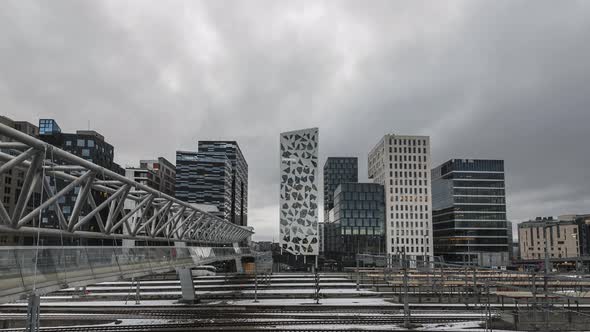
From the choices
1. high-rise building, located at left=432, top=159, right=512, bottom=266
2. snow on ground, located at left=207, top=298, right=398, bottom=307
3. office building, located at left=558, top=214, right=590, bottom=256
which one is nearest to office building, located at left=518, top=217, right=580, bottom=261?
office building, located at left=558, top=214, right=590, bottom=256

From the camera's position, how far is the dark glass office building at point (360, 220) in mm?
136750

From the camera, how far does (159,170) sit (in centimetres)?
18025

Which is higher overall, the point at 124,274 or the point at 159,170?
the point at 159,170

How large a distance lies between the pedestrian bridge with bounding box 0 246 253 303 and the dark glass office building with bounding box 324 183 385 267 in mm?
110107

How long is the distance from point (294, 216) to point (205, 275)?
96.3ft

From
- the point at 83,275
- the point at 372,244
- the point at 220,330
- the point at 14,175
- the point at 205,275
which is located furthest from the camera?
the point at 372,244

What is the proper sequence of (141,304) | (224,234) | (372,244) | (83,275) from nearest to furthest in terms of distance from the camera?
(83,275) → (141,304) → (224,234) → (372,244)

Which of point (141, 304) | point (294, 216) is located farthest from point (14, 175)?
point (141, 304)

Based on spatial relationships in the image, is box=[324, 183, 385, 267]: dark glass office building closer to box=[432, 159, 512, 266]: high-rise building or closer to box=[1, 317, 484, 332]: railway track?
box=[432, 159, 512, 266]: high-rise building

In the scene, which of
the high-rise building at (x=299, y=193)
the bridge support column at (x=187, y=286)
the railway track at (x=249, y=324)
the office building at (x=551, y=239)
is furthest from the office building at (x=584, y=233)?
the bridge support column at (x=187, y=286)

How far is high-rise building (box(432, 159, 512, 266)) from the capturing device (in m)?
139

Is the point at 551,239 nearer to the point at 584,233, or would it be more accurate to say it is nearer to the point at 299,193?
the point at 584,233

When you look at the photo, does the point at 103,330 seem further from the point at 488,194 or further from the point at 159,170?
the point at 159,170

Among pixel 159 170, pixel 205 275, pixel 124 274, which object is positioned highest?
pixel 159 170
